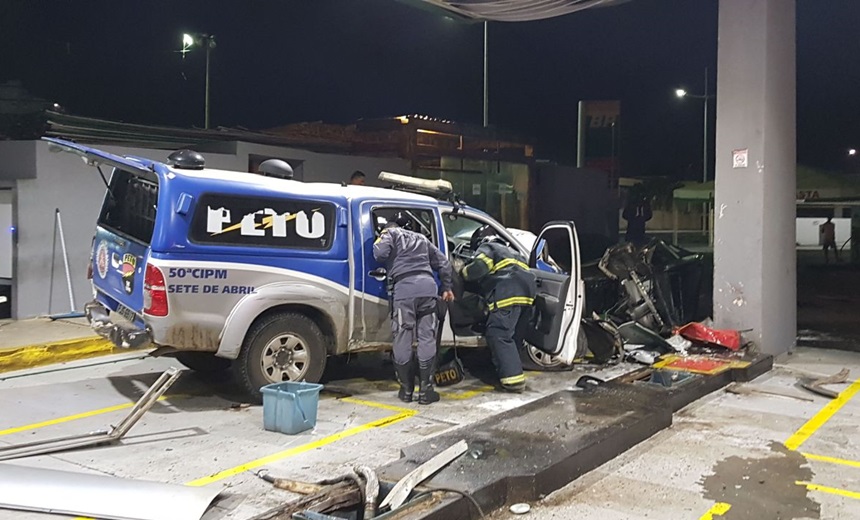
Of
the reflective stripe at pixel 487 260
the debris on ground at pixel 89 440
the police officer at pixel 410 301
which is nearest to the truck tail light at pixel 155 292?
the debris on ground at pixel 89 440

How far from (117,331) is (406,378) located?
2.61 meters

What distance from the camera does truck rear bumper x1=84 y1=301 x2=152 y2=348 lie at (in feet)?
20.8

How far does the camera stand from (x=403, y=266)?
7102mm

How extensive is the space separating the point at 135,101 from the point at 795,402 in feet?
99.0

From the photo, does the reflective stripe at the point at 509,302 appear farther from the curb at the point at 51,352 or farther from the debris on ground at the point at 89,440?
the curb at the point at 51,352

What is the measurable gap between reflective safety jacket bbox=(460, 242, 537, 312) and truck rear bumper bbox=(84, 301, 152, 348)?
3.05 meters

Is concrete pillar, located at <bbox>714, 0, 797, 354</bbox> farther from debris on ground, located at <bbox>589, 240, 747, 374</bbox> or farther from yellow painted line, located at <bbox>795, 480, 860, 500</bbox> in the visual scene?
yellow painted line, located at <bbox>795, 480, 860, 500</bbox>

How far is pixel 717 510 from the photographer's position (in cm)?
450

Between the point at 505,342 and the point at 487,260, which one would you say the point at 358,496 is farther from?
the point at 487,260

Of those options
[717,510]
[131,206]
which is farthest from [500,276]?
[131,206]

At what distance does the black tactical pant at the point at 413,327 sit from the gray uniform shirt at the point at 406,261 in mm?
79

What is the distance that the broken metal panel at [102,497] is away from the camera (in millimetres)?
4207

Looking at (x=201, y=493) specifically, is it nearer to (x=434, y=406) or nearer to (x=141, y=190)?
(x=434, y=406)

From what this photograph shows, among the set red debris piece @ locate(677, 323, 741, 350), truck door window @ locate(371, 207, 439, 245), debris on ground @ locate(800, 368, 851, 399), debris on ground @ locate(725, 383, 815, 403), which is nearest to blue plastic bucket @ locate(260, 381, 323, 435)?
truck door window @ locate(371, 207, 439, 245)
